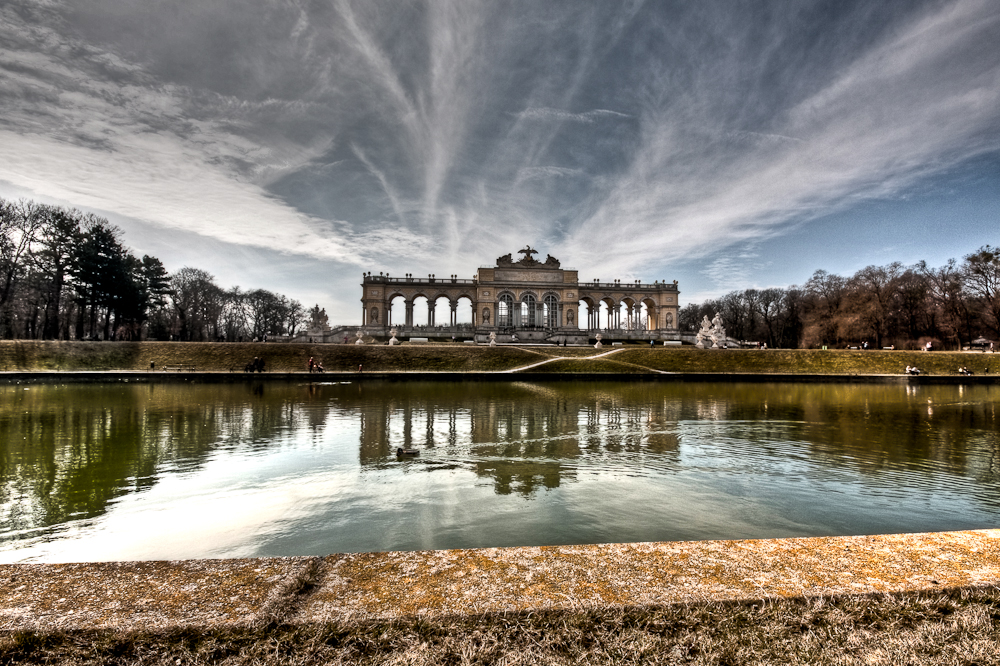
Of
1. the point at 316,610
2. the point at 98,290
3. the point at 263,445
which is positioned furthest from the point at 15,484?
the point at 98,290

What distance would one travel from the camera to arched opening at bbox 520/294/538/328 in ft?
238

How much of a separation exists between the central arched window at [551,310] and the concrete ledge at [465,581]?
70.0 metres

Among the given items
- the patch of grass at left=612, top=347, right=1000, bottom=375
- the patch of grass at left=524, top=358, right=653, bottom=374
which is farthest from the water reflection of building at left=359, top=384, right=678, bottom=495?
Answer: the patch of grass at left=612, top=347, right=1000, bottom=375

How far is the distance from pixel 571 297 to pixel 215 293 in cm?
5019

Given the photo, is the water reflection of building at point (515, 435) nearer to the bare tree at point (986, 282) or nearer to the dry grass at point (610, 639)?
the dry grass at point (610, 639)

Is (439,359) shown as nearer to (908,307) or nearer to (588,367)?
(588,367)

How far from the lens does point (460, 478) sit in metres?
8.02

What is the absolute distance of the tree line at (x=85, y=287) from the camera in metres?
44.7

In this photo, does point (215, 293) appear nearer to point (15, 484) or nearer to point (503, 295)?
point (503, 295)

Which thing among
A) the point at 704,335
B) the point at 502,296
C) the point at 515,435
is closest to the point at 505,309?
the point at 502,296

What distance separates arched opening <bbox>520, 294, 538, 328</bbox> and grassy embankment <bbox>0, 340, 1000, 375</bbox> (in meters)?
29.3

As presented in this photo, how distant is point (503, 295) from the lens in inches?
2854

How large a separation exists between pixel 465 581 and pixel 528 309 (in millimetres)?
70622

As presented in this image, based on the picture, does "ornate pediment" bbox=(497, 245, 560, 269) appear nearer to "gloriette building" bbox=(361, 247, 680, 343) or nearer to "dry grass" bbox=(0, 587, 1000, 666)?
"gloriette building" bbox=(361, 247, 680, 343)
